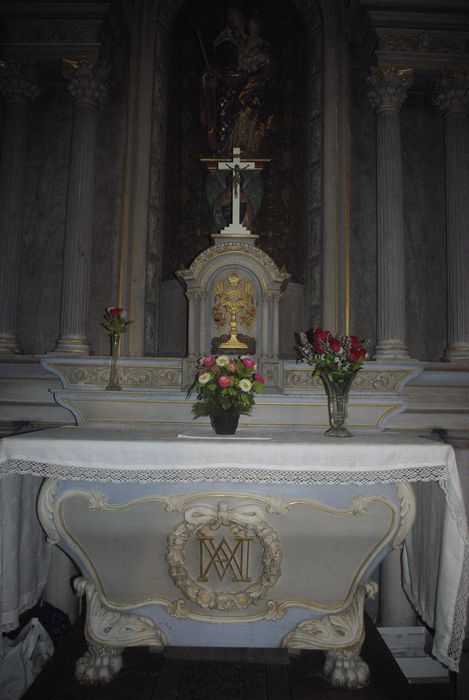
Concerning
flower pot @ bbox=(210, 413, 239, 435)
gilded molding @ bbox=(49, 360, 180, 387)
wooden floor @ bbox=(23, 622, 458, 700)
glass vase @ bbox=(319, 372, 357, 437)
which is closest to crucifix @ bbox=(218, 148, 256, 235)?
gilded molding @ bbox=(49, 360, 180, 387)

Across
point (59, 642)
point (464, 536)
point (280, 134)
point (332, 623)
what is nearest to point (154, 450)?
point (332, 623)

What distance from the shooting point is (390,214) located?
4535 mm

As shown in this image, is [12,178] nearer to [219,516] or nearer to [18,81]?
[18,81]

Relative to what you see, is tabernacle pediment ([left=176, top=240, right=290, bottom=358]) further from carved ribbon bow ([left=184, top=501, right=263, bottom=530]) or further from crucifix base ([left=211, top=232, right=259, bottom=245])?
carved ribbon bow ([left=184, top=501, right=263, bottom=530])

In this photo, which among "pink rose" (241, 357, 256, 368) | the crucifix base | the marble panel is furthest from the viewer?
the marble panel

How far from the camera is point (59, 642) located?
3666mm

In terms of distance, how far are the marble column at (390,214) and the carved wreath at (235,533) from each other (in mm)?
2103

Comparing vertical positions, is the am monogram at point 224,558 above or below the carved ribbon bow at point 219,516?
below

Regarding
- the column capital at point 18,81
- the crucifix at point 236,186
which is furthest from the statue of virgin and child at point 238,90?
the column capital at point 18,81

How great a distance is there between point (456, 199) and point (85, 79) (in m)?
3.45

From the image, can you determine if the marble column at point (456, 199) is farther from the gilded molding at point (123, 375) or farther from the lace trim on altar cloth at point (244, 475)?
the gilded molding at point (123, 375)

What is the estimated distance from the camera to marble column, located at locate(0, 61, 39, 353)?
4.52m

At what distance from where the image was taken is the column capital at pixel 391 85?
15.1ft

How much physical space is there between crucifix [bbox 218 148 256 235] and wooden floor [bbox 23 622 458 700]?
294 cm
